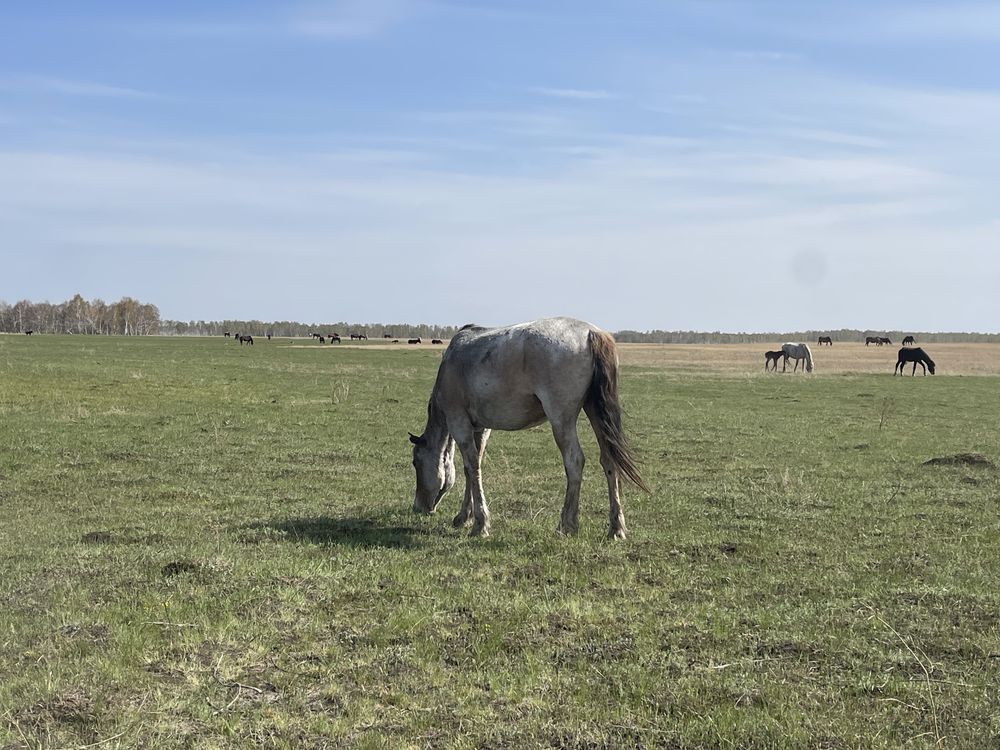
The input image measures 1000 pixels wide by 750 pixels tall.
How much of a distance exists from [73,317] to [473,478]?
199 m

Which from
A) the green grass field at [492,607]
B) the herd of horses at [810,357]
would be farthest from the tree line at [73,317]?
the green grass field at [492,607]

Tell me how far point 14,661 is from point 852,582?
718cm

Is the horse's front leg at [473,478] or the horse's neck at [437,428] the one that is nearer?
the horse's front leg at [473,478]

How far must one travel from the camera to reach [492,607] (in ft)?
22.7

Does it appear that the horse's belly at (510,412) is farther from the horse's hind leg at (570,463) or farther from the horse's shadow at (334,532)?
the horse's shadow at (334,532)

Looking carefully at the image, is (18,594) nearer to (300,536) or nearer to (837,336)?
(300,536)

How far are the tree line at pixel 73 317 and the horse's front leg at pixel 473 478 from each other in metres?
189

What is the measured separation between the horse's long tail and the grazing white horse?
0.01 metres

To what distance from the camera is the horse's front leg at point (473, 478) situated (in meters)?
9.98

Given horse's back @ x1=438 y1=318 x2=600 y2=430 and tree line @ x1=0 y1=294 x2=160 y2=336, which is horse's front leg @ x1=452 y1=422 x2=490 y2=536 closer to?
horse's back @ x1=438 y1=318 x2=600 y2=430

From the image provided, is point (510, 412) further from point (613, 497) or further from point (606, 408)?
point (613, 497)

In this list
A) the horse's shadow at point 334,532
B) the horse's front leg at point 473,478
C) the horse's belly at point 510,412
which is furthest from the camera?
the horse's belly at point 510,412

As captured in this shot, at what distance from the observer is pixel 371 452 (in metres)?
17.5

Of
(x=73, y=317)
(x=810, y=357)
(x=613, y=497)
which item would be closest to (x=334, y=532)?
(x=613, y=497)
